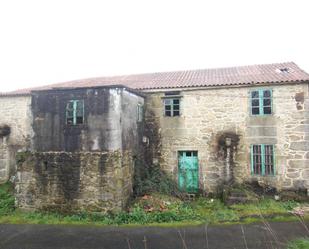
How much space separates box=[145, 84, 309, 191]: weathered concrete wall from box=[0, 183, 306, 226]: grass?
147cm

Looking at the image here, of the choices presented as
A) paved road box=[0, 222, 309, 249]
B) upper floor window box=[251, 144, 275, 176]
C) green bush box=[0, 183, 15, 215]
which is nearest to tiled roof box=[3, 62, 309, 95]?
upper floor window box=[251, 144, 275, 176]

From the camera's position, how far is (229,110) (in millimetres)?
11227

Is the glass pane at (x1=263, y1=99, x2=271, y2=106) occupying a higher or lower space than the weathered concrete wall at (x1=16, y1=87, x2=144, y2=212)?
higher

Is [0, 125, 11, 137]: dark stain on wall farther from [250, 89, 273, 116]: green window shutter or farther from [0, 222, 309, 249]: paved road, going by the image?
[250, 89, 273, 116]: green window shutter

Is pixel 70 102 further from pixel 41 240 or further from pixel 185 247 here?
pixel 185 247

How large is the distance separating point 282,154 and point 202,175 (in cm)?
359

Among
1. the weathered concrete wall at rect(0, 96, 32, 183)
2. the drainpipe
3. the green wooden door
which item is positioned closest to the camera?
the drainpipe

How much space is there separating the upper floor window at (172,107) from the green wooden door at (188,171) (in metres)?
1.95

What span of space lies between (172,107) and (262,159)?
4720mm

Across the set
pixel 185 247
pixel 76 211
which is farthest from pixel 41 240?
pixel 185 247

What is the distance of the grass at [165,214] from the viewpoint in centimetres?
837

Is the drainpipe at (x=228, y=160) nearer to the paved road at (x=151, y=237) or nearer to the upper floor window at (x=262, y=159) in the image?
the upper floor window at (x=262, y=159)

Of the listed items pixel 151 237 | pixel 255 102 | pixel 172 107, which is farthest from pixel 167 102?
pixel 151 237

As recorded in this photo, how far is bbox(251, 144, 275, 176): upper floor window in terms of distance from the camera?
1073 cm
